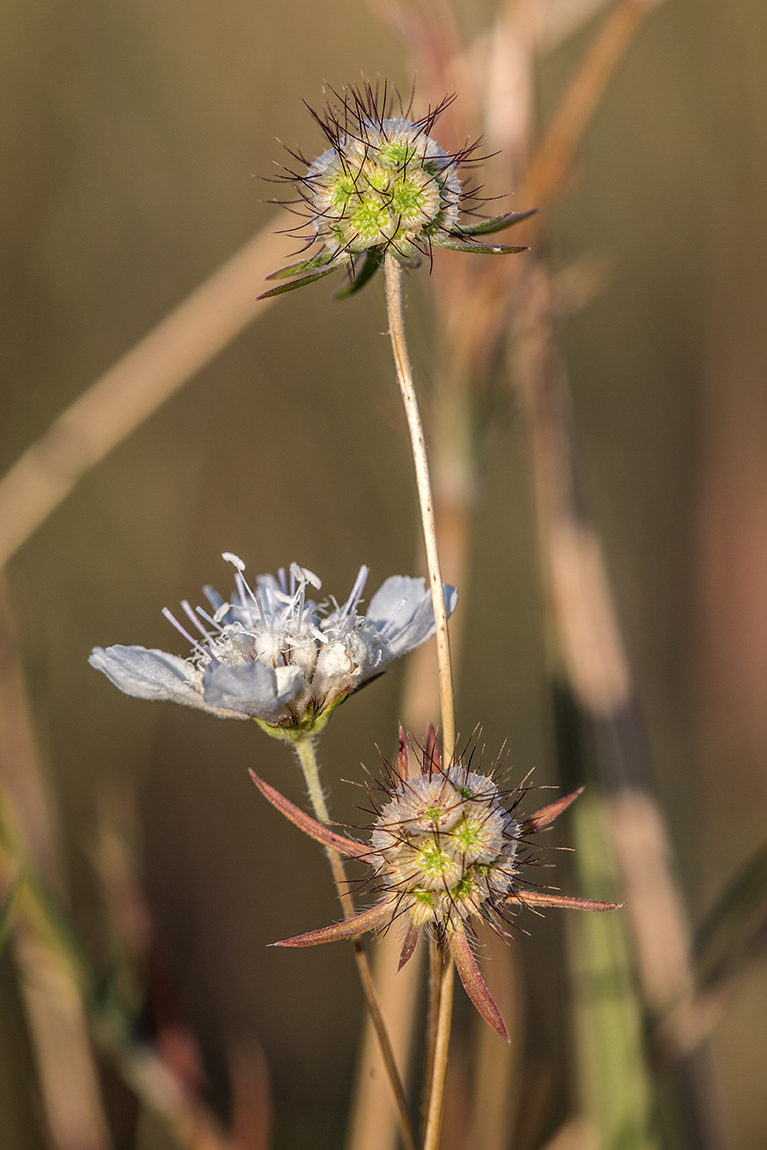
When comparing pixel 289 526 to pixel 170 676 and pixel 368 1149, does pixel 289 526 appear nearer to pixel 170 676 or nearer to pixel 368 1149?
pixel 368 1149

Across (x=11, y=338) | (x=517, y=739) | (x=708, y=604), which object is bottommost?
(x=517, y=739)

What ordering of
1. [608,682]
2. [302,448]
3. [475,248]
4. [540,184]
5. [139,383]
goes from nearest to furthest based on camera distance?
1. [475,248]
2. [608,682]
3. [540,184]
4. [139,383]
5. [302,448]

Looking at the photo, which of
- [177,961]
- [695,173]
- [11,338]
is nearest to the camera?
[177,961]

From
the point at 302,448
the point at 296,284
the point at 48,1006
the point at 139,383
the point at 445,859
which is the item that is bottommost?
the point at 48,1006

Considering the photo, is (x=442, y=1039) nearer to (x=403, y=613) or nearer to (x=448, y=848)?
(x=448, y=848)

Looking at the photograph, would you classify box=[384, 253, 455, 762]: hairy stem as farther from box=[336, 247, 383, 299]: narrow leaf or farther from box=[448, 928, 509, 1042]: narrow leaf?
box=[448, 928, 509, 1042]: narrow leaf

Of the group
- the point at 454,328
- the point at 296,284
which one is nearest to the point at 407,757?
the point at 296,284

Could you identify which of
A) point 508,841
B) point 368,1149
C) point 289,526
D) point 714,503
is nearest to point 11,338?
point 289,526

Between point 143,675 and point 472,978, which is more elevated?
point 143,675
